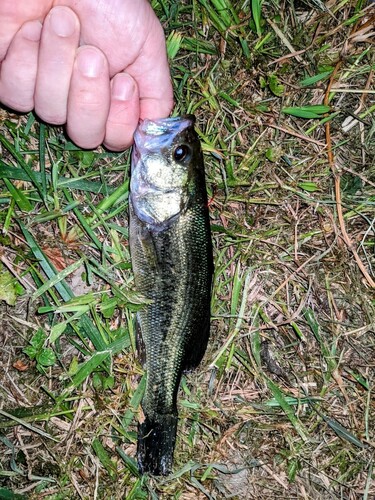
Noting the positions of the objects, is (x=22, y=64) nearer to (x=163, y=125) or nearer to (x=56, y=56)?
(x=56, y=56)

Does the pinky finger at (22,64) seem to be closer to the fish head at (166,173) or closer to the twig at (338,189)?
the fish head at (166,173)

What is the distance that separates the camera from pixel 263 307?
121 inches

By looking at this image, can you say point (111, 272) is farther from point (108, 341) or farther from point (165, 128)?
point (165, 128)

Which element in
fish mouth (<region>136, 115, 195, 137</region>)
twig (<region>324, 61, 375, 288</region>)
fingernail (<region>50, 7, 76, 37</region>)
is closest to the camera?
fingernail (<region>50, 7, 76, 37</region>)

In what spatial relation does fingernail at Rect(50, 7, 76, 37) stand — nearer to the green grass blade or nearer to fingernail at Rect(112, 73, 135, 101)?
fingernail at Rect(112, 73, 135, 101)

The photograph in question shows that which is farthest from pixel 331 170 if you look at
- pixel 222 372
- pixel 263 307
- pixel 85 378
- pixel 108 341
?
pixel 85 378

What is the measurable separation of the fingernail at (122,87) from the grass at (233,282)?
0.54 metres

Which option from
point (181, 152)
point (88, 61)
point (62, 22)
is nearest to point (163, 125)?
point (181, 152)

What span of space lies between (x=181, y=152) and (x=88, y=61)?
0.68 metres

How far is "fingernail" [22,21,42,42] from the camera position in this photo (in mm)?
2209

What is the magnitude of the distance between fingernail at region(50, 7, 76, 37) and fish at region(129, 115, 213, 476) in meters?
0.58

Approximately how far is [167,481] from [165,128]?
77.5 inches

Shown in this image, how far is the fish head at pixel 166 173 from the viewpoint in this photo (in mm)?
2631

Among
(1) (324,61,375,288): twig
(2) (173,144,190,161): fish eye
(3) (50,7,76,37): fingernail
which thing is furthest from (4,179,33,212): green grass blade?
(1) (324,61,375,288): twig
